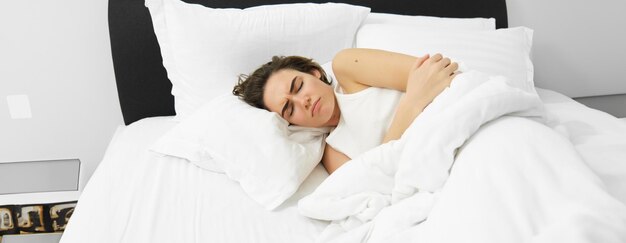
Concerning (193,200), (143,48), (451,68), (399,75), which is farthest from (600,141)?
(143,48)

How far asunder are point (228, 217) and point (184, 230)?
110 mm

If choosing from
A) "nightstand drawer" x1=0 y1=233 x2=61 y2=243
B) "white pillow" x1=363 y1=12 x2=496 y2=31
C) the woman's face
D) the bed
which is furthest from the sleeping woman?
"nightstand drawer" x1=0 y1=233 x2=61 y2=243

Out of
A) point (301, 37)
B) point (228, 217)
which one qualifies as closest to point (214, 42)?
point (301, 37)

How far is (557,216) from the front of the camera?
964 millimetres

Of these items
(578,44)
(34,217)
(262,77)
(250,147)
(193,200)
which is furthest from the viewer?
(578,44)

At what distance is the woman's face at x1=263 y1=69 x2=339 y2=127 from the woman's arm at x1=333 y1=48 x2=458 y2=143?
0.26 ft

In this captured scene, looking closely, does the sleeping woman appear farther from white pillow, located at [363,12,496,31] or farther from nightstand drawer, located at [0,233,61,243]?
nightstand drawer, located at [0,233,61,243]

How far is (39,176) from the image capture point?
2.24 m

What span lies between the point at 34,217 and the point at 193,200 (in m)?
0.88

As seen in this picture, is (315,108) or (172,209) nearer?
(172,209)

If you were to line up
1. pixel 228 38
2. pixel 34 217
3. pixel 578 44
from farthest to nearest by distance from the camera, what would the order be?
1. pixel 578 44
2. pixel 34 217
3. pixel 228 38

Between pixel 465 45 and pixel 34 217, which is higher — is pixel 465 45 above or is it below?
above

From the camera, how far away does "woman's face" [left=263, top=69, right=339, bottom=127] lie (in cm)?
169

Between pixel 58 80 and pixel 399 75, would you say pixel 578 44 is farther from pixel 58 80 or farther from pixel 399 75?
pixel 58 80
